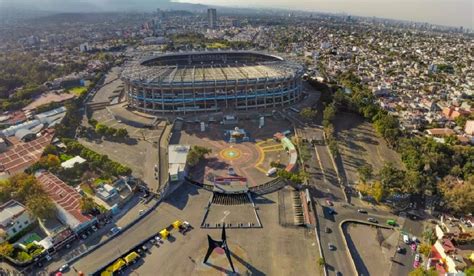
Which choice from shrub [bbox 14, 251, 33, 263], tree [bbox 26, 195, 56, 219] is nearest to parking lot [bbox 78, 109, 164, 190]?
tree [bbox 26, 195, 56, 219]

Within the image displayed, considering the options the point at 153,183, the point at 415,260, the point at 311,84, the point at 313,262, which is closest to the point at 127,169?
the point at 153,183

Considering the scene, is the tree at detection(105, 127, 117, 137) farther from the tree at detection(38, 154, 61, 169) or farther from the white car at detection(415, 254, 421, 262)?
the white car at detection(415, 254, 421, 262)

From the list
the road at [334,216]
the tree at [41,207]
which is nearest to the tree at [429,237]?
the road at [334,216]

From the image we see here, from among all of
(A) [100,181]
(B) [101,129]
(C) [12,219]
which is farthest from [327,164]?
(C) [12,219]

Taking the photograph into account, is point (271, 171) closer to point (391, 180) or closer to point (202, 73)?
point (391, 180)

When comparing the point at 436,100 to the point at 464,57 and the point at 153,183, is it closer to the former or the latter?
the point at 153,183

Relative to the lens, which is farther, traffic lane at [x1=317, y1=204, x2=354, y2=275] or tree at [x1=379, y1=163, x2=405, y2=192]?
tree at [x1=379, y1=163, x2=405, y2=192]
